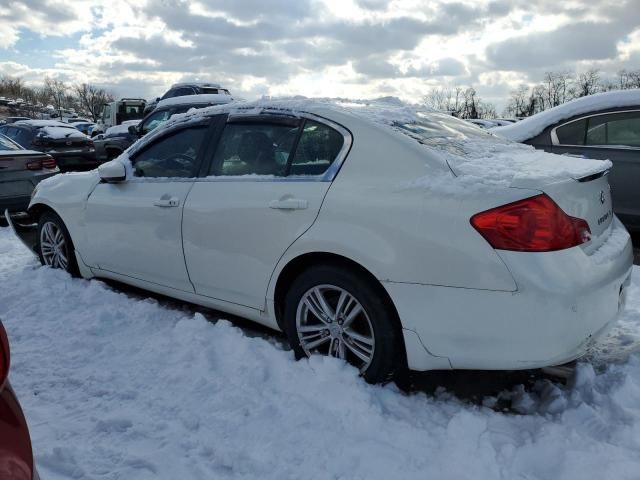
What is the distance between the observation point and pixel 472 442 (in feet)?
7.72

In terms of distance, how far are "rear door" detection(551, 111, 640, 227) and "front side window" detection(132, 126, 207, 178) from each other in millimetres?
3909

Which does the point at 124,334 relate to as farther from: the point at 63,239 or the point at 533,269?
the point at 533,269

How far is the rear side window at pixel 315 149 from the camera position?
302 cm

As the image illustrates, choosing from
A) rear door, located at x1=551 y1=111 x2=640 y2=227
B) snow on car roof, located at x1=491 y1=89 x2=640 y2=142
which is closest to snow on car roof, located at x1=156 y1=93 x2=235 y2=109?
snow on car roof, located at x1=491 y1=89 x2=640 y2=142

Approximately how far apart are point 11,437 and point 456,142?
252 centimetres

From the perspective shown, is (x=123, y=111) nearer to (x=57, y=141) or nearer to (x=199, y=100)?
(x=57, y=141)

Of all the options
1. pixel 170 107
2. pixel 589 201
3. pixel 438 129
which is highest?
pixel 170 107

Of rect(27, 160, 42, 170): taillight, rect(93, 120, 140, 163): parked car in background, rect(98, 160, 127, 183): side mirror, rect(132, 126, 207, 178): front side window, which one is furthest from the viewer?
rect(93, 120, 140, 163): parked car in background

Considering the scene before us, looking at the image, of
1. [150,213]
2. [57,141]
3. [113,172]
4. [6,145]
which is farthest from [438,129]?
[57,141]

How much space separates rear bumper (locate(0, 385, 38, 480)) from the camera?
4.52 ft

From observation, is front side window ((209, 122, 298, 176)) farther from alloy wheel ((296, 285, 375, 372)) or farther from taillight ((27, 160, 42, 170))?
taillight ((27, 160, 42, 170))

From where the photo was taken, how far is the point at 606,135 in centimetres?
566

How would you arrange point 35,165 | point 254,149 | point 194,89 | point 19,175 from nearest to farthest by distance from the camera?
point 254,149, point 19,175, point 35,165, point 194,89

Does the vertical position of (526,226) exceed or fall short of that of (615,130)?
it falls short
